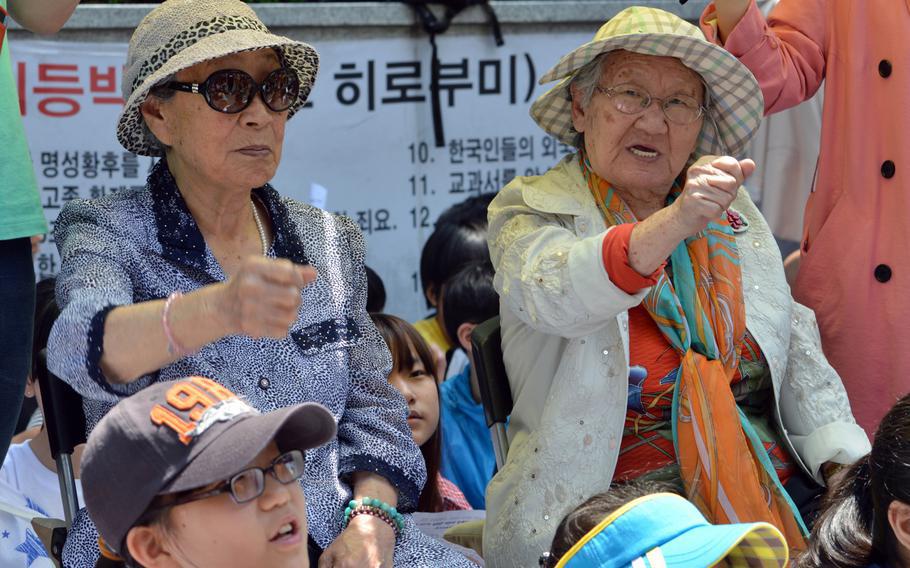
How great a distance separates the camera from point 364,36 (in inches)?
220

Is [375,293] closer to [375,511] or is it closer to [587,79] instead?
[587,79]

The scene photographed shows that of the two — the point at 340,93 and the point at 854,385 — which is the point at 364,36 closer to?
the point at 340,93

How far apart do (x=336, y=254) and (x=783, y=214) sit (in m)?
2.24

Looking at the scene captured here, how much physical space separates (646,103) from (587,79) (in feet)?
0.64

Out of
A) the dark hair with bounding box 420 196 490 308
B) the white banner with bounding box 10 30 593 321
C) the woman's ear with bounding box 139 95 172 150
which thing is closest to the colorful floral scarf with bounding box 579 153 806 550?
the woman's ear with bounding box 139 95 172 150

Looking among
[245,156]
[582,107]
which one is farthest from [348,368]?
[582,107]

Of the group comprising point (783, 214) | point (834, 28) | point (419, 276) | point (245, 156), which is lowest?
point (419, 276)

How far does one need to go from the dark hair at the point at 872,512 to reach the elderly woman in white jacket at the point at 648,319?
34cm

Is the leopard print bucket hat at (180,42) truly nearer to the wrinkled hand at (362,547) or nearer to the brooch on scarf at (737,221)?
the wrinkled hand at (362,547)

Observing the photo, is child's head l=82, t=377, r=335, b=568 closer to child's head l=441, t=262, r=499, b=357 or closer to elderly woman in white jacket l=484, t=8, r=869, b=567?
elderly woman in white jacket l=484, t=8, r=869, b=567

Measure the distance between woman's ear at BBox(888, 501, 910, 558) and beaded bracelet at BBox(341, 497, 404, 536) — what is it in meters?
1.05

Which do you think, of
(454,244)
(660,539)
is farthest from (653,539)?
(454,244)

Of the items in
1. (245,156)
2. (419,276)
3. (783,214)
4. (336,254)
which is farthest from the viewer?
(419,276)

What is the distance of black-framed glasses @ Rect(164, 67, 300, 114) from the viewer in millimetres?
2992
